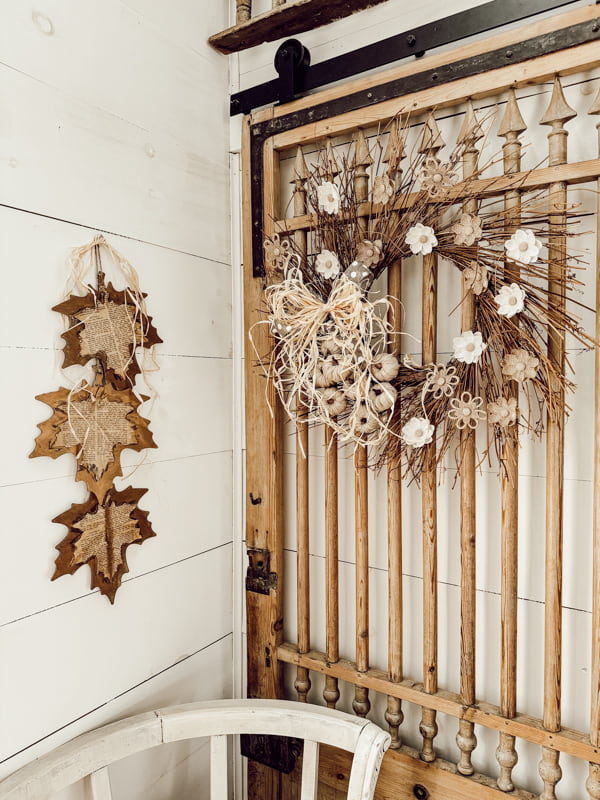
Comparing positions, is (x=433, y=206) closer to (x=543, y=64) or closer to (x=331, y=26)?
(x=543, y=64)

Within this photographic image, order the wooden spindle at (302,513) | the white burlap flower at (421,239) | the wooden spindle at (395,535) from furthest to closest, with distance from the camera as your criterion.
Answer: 1. the wooden spindle at (302,513)
2. the wooden spindle at (395,535)
3. the white burlap flower at (421,239)

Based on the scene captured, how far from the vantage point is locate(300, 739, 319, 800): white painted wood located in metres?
1.13

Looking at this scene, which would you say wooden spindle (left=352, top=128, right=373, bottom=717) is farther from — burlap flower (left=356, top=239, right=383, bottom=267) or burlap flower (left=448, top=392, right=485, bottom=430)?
burlap flower (left=448, top=392, right=485, bottom=430)

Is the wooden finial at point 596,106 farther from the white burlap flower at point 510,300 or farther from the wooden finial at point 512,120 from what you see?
the white burlap flower at point 510,300

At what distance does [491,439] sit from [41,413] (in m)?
0.82

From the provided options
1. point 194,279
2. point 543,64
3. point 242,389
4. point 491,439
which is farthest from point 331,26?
point 491,439

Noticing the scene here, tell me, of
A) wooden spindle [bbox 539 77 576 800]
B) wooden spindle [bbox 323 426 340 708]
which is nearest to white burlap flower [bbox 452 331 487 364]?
wooden spindle [bbox 539 77 576 800]

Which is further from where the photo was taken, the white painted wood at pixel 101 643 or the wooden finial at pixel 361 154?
the wooden finial at pixel 361 154

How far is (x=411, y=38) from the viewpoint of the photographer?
44.3 inches

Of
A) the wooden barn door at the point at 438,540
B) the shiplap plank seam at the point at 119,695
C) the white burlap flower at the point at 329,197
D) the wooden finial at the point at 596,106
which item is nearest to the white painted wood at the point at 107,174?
the wooden barn door at the point at 438,540

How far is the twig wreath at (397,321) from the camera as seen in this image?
0.99 m

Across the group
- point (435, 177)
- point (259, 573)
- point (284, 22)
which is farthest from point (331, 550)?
point (284, 22)

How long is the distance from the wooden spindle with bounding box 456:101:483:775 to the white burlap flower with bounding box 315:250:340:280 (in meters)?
0.25

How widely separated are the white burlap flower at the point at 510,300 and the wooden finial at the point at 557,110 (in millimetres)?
286
